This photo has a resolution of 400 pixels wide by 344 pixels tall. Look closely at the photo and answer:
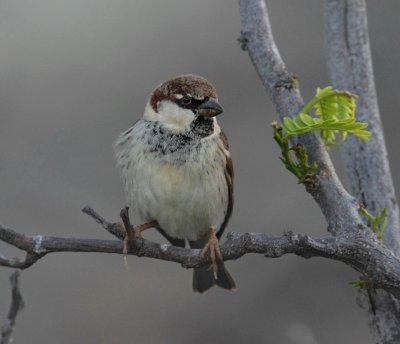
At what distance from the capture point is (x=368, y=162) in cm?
190

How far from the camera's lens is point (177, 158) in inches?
88.7

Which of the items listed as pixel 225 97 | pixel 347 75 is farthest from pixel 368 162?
pixel 225 97

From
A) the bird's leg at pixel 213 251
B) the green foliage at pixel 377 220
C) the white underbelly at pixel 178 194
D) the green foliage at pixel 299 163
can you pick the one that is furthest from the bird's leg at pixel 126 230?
the white underbelly at pixel 178 194

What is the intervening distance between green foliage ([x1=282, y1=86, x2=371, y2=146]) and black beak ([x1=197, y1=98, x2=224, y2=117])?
1.30 ft

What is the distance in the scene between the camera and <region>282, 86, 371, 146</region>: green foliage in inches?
63.4

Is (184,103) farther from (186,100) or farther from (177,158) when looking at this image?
(177,158)

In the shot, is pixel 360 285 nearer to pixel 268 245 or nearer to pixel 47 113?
pixel 268 245

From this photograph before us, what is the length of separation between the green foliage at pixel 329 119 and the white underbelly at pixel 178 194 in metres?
0.52

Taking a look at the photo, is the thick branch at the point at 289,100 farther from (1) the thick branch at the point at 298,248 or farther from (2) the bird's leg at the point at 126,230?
(2) the bird's leg at the point at 126,230

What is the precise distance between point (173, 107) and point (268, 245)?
826mm

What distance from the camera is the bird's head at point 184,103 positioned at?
2197 mm

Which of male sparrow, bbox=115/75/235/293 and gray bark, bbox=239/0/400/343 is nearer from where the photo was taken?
gray bark, bbox=239/0/400/343

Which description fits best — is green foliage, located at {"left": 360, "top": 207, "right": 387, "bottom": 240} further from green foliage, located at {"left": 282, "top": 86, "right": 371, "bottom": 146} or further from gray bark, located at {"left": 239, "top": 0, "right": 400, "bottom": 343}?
green foliage, located at {"left": 282, "top": 86, "right": 371, "bottom": 146}

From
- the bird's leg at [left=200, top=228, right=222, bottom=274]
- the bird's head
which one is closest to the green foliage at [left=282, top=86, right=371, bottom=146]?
the bird's leg at [left=200, top=228, right=222, bottom=274]
